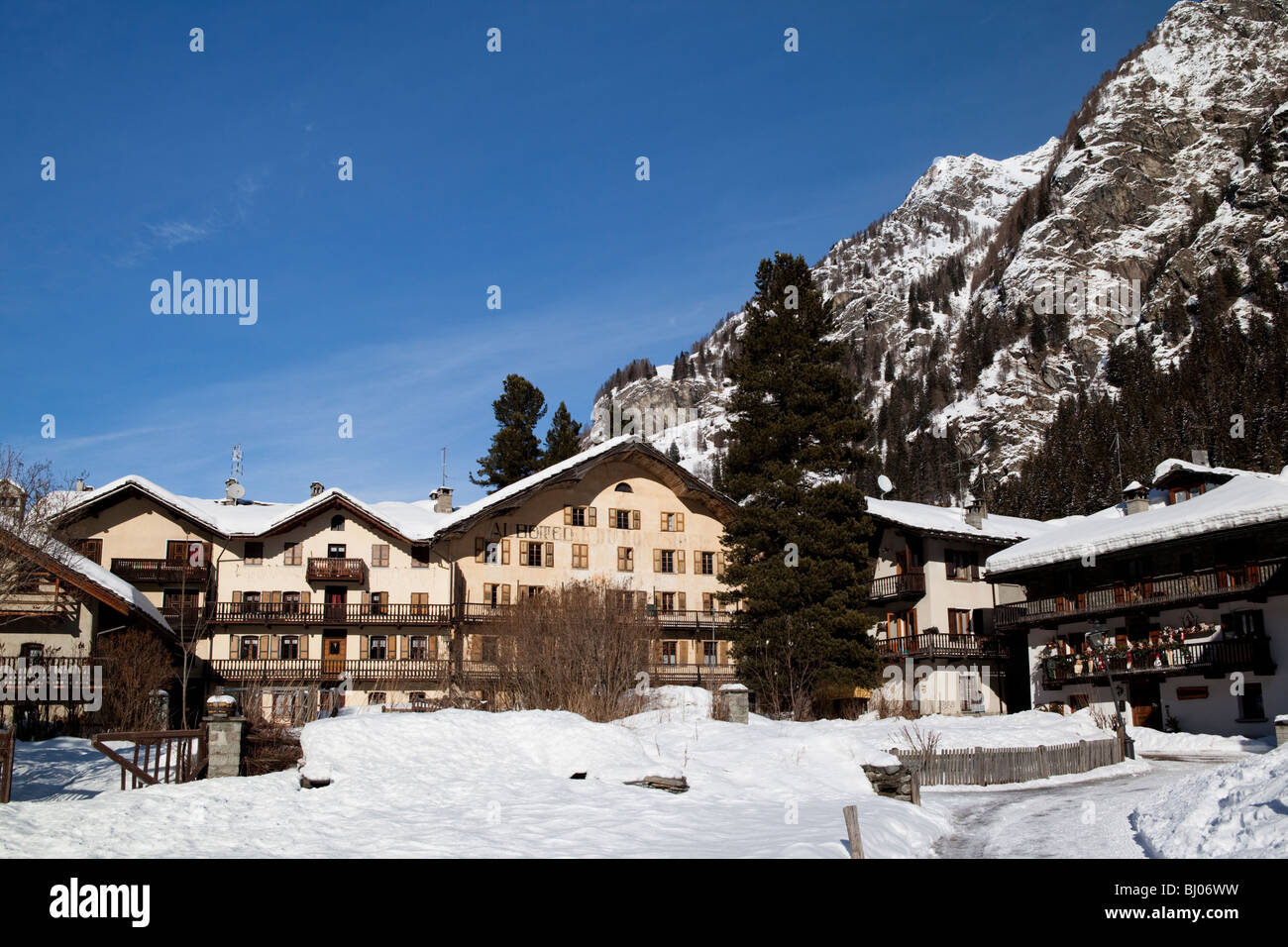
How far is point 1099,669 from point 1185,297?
4924 inches

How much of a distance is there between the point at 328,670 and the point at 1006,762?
33.9 metres

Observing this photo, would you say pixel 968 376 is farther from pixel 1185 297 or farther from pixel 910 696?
pixel 910 696

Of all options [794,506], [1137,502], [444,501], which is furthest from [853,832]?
[444,501]

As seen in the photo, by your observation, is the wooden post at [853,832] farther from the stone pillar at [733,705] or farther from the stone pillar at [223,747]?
the stone pillar at [733,705]

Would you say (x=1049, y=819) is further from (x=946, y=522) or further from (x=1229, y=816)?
(x=946, y=522)

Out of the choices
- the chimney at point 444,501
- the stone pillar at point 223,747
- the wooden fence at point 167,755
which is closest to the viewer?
the wooden fence at point 167,755

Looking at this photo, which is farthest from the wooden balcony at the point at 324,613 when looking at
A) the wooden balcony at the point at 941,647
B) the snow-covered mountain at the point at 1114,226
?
the snow-covered mountain at the point at 1114,226

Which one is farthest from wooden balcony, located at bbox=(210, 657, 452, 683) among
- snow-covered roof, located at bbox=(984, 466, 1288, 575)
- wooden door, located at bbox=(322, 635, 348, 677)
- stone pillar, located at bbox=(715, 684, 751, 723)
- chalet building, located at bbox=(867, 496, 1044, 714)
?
snow-covered roof, located at bbox=(984, 466, 1288, 575)

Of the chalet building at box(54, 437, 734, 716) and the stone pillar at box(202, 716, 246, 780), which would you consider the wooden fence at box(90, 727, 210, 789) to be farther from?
the chalet building at box(54, 437, 734, 716)

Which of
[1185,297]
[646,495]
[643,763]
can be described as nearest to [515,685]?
[643,763]

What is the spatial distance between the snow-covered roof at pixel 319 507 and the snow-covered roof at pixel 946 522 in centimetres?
1098

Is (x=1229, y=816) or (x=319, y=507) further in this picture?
(x=319, y=507)

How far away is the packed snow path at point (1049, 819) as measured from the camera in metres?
16.0

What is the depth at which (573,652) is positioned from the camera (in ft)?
105
